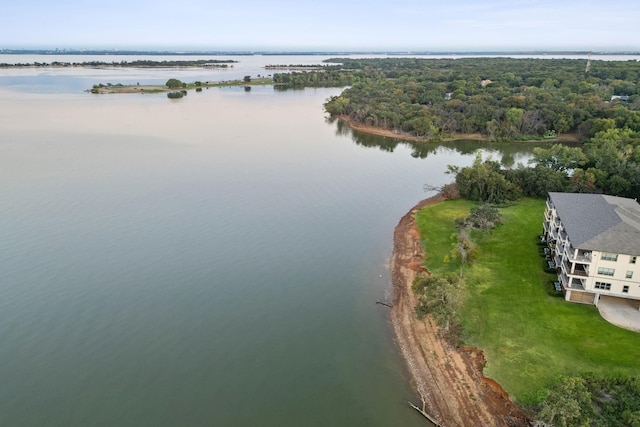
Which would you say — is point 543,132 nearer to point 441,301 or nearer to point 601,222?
point 601,222

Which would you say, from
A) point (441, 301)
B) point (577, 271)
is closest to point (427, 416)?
point (441, 301)

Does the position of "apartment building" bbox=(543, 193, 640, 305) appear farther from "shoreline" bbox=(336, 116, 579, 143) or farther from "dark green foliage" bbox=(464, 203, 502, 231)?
"shoreline" bbox=(336, 116, 579, 143)

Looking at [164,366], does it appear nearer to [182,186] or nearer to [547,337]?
[547,337]

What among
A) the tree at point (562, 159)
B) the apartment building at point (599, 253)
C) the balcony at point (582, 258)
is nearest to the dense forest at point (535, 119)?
the tree at point (562, 159)

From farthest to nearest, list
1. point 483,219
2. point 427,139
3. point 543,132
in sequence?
point 543,132 → point 427,139 → point 483,219

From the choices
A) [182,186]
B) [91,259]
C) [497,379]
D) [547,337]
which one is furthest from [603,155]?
[91,259]

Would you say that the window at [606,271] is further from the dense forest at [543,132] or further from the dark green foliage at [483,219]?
the dark green foliage at [483,219]
